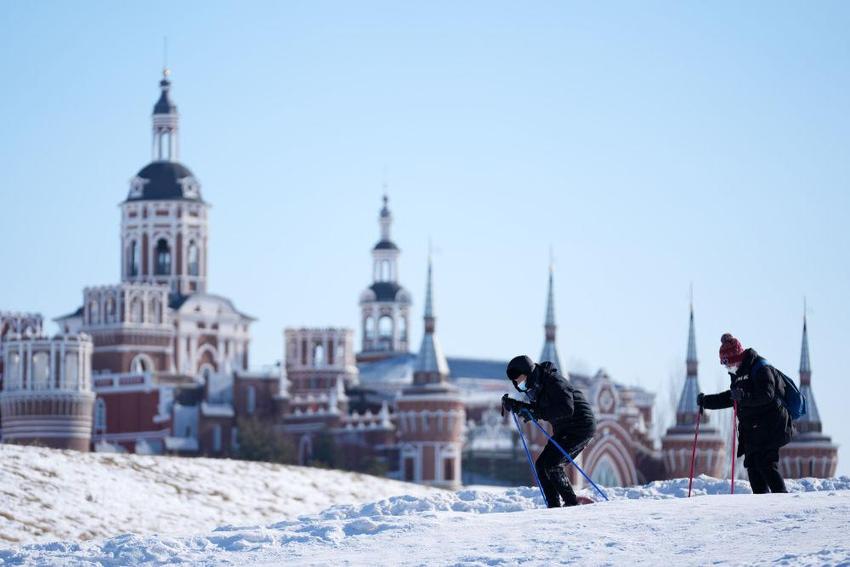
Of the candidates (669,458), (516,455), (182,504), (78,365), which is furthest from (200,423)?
(182,504)

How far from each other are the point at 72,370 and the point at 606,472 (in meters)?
22.0

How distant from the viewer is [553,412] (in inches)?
760

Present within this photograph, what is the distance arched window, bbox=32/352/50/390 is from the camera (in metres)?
89.1

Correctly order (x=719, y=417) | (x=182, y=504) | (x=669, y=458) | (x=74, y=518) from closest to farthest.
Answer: (x=74, y=518) < (x=182, y=504) < (x=669, y=458) < (x=719, y=417)

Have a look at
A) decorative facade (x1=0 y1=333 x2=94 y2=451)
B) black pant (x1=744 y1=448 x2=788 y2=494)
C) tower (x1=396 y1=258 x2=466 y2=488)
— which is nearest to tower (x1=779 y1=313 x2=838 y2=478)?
tower (x1=396 y1=258 x2=466 y2=488)

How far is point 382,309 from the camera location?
11556 cm

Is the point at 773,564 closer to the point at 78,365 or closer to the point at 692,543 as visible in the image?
the point at 692,543

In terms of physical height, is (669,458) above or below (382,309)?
below

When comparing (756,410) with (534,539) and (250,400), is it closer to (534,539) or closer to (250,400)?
(534,539)

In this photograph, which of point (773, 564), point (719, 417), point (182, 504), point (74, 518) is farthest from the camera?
point (719, 417)

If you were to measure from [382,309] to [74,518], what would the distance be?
88709 millimetres

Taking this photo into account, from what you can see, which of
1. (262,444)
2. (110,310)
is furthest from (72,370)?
(262,444)

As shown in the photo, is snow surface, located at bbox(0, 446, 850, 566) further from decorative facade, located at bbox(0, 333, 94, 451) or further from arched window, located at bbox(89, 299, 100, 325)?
arched window, located at bbox(89, 299, 100, 325)

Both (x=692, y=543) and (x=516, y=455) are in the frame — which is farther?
(x=516, y=455)
